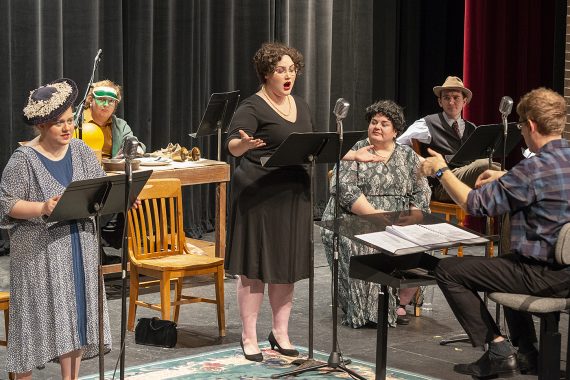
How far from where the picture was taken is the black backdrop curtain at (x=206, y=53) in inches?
293

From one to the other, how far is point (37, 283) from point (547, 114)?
2035 mm

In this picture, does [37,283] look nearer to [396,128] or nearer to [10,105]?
[396,128]

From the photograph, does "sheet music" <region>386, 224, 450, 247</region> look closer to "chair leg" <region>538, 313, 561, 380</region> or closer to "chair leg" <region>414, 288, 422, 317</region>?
"chair leg" <region>538, 313, 561, 380</region>

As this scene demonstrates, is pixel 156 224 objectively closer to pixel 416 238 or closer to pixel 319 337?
pixel 319 337

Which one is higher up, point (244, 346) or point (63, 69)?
point (63, 69)

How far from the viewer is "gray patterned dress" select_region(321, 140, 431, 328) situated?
5727 mm

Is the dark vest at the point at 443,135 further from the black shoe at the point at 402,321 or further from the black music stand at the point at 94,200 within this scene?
the black music stand at the point at 94,200

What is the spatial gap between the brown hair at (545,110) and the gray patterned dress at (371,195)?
1.61 meters

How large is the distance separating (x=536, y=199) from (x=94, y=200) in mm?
1637

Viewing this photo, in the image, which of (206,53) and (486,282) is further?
(206,53)

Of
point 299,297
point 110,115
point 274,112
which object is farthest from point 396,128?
point 110,115

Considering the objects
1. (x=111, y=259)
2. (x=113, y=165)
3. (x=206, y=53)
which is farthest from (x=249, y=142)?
(x=206, y=53)

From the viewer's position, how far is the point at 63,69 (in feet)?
25.1

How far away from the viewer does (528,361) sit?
445 cm
